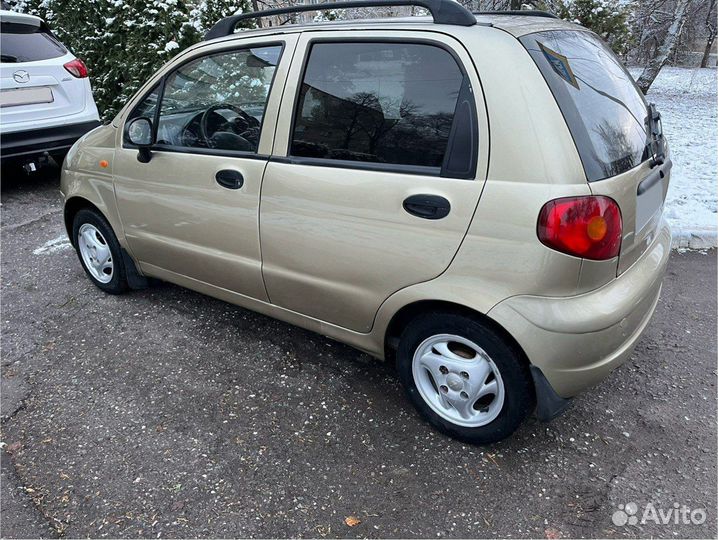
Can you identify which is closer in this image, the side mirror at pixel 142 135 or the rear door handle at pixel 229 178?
the rear door handle at pixel 229 178

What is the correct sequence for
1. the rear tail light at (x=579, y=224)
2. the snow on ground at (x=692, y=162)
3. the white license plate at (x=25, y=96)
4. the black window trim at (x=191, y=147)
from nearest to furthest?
the rear tail light at (x=579, y=224) → the black window trim at (x=191, y=147) → the snow on ground at (x=692, y=162) → the white license plate at (x=25, y=96)

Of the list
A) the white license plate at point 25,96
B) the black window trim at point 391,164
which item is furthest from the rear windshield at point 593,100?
the white license plate at point 25,96

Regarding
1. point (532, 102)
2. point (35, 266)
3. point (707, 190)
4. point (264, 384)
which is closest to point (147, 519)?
point (264, 384)

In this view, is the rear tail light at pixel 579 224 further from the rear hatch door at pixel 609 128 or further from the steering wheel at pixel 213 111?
the steering wheel at pixel 213 111

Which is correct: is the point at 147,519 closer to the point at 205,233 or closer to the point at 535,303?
the point at 205,233

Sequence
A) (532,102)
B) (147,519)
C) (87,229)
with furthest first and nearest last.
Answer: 1. (87,229)
2. (147,519)
3. (532,102)

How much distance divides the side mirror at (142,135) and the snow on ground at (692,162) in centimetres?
419

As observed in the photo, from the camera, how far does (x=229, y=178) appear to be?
2.78 metres

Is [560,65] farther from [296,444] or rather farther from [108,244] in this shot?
[108,244]

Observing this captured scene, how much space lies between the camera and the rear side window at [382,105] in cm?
215

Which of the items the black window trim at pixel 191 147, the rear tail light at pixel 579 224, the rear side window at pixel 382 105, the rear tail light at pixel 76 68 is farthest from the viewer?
the rear tail light at pixel 76 68

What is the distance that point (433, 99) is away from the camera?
85.9 inches

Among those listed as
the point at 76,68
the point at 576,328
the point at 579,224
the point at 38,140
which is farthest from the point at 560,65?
the point at 76,68

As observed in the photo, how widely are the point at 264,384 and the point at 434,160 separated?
1.54 meters
